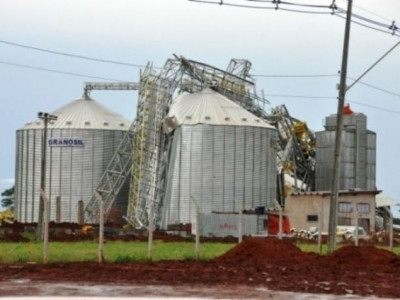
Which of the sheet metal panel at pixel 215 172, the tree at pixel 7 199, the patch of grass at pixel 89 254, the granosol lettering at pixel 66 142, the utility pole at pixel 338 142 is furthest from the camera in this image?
the tree at pixel 7 199

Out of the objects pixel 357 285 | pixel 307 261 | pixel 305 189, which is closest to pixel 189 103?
pixel 305 189

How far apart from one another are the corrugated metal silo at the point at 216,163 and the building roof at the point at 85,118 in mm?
10423

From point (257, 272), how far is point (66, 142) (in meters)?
66.6

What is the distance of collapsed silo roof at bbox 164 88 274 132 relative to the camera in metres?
81.9

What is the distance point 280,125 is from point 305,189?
685cm

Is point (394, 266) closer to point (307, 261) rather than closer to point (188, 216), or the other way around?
point (307, 261)

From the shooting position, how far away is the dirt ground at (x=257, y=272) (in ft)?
65.4

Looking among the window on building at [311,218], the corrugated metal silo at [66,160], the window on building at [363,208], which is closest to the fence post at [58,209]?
the corrugated metal silo at [66,160]

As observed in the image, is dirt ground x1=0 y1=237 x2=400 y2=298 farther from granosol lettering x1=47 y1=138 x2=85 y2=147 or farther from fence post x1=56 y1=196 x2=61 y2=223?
granosol lettering x1=47 y1=138 x2=85 y2=147

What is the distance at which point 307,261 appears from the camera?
2819 cm

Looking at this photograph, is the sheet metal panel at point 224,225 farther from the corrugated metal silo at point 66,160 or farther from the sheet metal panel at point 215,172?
the corrugated metal silo at point 66,160

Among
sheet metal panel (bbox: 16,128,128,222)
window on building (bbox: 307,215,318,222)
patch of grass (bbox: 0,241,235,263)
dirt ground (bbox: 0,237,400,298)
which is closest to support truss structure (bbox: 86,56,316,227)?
sheet metal panel (bbox: 16,128,128,222)

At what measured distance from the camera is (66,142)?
292 feet

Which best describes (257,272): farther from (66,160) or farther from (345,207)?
(66,160)
